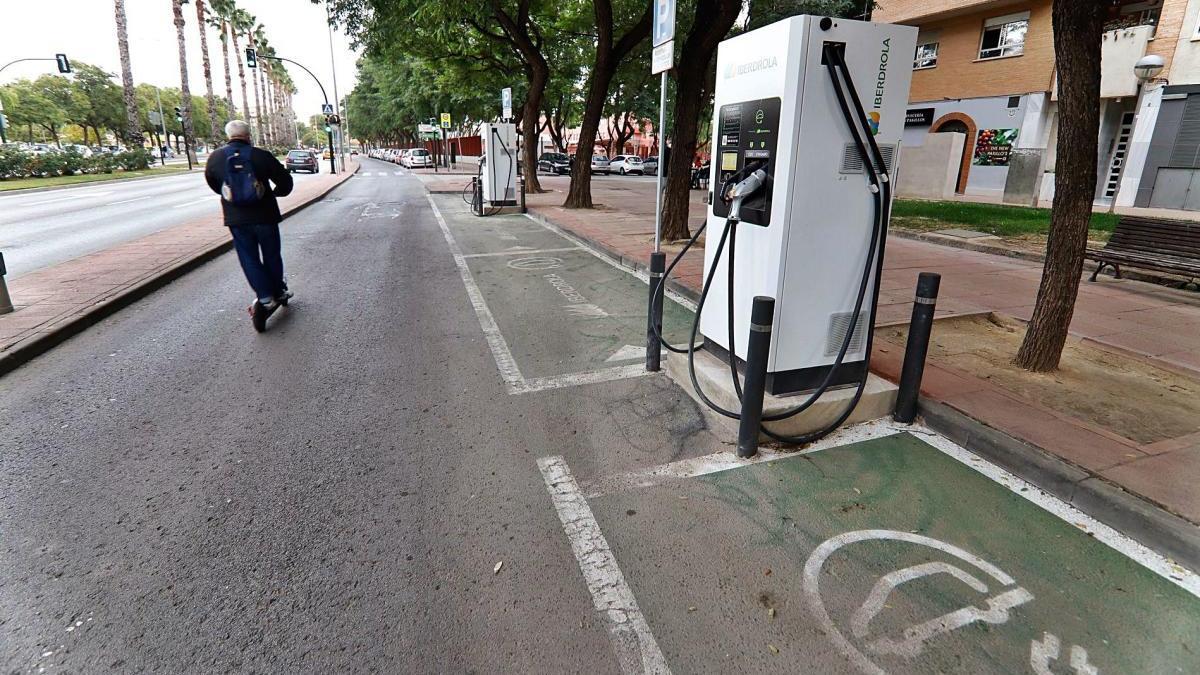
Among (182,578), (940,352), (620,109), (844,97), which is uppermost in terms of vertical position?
(620,109)

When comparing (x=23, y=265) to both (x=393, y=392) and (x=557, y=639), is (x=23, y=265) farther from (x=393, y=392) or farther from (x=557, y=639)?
(x=557, y=639)

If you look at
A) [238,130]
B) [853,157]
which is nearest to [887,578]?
[853,157]

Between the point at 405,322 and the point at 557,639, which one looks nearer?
the point at 557,639

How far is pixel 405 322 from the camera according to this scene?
6188 millimetres

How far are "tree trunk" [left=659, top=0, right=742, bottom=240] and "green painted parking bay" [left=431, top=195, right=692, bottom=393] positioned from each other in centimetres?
177

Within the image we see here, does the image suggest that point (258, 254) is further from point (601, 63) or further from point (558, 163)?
point (558, 163)

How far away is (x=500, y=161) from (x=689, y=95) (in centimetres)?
767

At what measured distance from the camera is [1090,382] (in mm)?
4449

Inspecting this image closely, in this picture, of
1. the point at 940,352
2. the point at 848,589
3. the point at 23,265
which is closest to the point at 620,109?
the point at 23,265

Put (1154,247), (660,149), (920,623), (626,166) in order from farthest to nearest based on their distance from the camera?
(626,166) → (1154,247) → (660,149) → (920,623)

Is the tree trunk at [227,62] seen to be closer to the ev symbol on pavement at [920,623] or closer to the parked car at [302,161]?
the parked car at [302,161]

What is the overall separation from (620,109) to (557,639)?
1574 inches

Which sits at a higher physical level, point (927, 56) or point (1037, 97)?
point (927, 56)

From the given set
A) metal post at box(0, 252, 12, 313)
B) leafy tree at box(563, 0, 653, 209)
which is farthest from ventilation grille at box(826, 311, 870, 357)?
leafy tree at box(563, 0, 653, 209)
